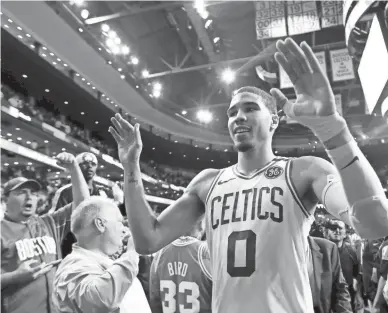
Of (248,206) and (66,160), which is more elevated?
(66,160)

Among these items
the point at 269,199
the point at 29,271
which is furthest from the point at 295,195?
the point at 29,271

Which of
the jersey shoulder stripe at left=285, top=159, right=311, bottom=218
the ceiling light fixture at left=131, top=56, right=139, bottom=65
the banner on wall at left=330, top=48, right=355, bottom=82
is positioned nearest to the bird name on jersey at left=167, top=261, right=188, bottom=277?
the jersey shoulder stripe at left=285, top=159, right=311, bottom=218

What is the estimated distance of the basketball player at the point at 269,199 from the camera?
146 centimetres

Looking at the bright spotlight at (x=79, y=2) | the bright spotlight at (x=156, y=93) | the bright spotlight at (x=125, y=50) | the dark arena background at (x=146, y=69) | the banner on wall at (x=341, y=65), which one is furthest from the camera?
the bright spotlight at (x=156, y=93)

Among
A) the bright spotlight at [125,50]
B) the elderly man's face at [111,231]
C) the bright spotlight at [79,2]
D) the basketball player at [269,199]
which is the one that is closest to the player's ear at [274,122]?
the basketball player at [269,199]

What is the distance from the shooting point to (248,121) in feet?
7.03

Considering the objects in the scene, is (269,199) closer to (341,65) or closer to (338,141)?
(338,141)

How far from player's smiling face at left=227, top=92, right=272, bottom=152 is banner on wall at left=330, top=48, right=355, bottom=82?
8.84 meters

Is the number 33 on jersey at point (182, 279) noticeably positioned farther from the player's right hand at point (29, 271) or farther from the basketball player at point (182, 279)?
the player's right hand at point (29, 271)

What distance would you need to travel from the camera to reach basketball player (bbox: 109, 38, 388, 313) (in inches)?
57.7

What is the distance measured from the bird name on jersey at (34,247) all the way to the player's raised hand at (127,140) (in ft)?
5.45

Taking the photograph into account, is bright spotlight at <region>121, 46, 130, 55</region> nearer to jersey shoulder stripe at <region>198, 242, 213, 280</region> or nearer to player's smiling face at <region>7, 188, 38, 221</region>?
player's smiling face at <region>7, 188, 38, 221</region>

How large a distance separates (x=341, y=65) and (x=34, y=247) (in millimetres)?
9119

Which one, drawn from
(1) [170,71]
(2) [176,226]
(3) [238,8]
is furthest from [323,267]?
(1) [170,71]
